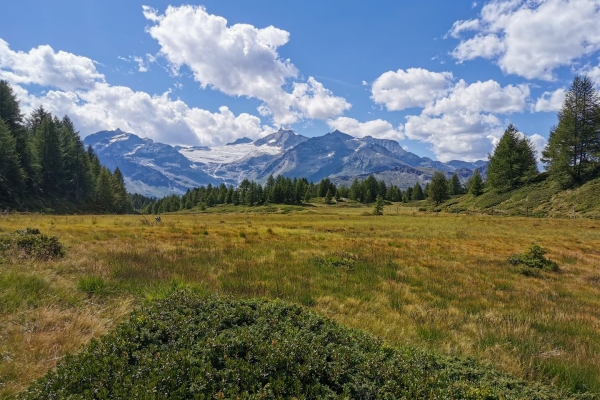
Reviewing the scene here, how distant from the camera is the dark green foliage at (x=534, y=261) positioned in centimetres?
1435

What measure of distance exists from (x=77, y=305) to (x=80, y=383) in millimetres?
3679

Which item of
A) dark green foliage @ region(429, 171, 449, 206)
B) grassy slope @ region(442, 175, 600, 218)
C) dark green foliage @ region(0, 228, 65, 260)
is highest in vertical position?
dark green foliage @ region(429, 171, 449, 206)

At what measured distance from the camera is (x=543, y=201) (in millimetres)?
61375

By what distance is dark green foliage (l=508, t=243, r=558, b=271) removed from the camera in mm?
14352

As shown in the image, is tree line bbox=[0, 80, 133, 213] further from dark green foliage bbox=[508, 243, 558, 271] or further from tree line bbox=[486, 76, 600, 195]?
tree line bbox=[486, 76, 600, 195]

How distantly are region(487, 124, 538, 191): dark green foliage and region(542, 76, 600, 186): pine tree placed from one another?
9548 mm

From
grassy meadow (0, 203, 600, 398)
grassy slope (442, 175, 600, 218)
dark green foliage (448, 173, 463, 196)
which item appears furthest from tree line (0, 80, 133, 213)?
dark green foliage (448, 173, 463, 196)

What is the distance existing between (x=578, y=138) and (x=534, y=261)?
71.4 metres

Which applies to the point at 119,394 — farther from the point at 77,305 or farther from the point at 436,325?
the point at 436,325

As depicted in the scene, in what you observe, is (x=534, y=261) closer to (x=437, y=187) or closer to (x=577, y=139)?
(x=577, y=139)

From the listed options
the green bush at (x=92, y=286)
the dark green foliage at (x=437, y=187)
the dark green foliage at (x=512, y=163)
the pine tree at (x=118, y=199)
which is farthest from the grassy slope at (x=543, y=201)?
the pine tree at (x=118, y=199)

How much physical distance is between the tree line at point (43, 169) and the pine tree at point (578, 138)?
111476 millimetres

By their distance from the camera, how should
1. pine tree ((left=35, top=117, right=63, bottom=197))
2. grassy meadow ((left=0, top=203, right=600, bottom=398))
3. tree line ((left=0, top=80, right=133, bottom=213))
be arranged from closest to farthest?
1. grassy meadow ((left=0, top=203, right=600, bottom=398))
2. tree line ((left=0, top=80, right=133, bottom=213))
3. pine tree ((left=35, top=117, right=63, bottom=197))

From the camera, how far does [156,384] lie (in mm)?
2764
